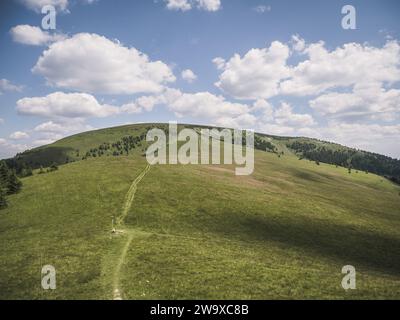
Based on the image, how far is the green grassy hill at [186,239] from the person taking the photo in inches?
985

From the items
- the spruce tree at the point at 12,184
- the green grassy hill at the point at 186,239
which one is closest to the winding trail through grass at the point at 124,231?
the green grassy hill at the point at 186,239

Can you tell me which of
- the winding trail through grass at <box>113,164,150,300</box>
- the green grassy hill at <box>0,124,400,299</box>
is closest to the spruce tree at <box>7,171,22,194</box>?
the green grassy hill at <box>0,124,400,299</box>

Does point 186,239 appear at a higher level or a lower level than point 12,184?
lower

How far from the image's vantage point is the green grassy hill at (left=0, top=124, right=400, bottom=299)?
2502 centimetres

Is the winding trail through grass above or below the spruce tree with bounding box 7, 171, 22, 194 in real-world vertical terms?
below

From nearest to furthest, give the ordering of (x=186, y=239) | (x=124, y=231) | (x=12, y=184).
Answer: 1. (x=186, y=239)
2. (x=124, y=231)
3. (x=12, y=184)

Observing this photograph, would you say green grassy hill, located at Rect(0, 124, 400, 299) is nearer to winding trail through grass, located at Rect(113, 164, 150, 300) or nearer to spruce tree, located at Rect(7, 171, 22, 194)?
winding trail through grass, located at Rect(113, 164, 150, 300)

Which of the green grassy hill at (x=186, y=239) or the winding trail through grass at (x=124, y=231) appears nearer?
the winding trail through grass at (x=124, y=231)

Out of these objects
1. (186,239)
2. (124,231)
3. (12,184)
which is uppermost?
(12,184)

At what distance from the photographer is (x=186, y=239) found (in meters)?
39.1

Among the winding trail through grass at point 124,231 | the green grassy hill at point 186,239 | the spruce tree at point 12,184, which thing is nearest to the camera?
the winding trail through grass at point 124,231

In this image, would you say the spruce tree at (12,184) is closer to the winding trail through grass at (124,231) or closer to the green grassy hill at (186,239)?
the green grassy hill at (186,239)

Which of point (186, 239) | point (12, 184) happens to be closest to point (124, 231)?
point (186, 239)

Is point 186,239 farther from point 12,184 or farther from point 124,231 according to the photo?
point 12,184
